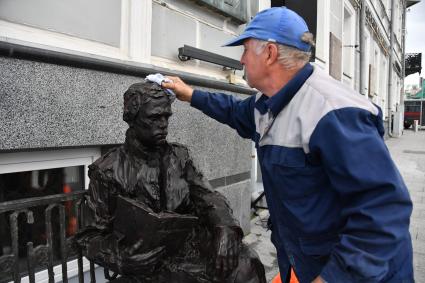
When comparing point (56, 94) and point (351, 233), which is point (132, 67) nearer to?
point (56, 94)

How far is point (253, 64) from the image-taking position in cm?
187

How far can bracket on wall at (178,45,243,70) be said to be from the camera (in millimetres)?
4156

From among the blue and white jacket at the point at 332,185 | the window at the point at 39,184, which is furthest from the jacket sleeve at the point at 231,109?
the window at the point at 39,184

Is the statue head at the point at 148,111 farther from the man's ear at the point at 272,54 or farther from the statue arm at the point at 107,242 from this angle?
the man's ear at the point at 272,54

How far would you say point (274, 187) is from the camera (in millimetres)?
1817

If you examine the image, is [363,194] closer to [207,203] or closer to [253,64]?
[253,64]

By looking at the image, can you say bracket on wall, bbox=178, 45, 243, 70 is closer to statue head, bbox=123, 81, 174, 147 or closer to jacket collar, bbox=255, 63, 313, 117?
statue head, bbox=123, 81, 174, 147

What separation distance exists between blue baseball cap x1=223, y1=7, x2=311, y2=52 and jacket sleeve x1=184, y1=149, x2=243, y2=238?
0.92 metres

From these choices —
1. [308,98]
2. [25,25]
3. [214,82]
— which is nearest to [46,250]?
[25,25]

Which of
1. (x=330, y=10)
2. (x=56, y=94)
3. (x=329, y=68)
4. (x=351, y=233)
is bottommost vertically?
(x=351, y=233)

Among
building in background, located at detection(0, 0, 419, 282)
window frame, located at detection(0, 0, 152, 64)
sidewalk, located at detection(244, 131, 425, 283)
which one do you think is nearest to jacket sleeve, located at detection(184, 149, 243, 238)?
building in background, located at detection(0, 0, 419, 282)

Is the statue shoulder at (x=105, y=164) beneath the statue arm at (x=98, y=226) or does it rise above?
above

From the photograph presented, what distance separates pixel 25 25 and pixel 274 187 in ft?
6.59

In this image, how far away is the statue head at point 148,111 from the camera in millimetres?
2113
